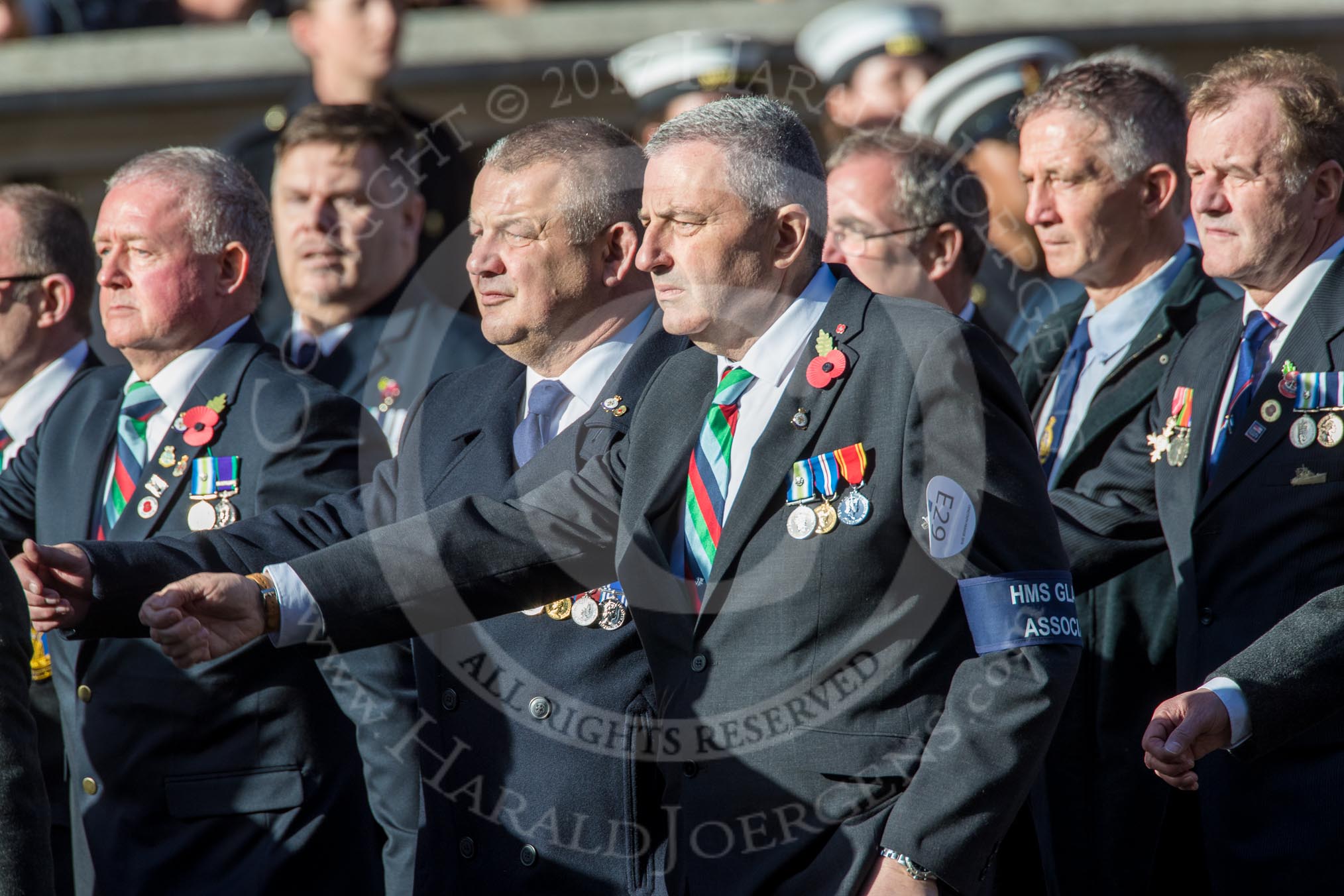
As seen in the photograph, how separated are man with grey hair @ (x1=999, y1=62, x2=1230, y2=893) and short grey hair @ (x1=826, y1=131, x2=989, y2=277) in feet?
1.13

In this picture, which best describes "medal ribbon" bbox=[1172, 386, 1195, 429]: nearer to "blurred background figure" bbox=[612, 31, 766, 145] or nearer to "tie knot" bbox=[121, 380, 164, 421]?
"tie knot" bbox=[121, 380, 164, 421]

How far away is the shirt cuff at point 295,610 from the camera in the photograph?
11.7 feet

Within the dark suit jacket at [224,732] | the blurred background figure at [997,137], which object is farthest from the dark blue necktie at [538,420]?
the blurred background figure at [997,137]

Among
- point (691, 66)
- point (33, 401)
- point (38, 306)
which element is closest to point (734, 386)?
point (33, 401)

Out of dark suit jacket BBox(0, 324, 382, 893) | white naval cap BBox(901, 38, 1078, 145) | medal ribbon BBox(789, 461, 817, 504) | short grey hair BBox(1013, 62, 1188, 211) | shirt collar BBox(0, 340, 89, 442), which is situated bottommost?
dark suit jacket BBox(0, 324, 382, 893)

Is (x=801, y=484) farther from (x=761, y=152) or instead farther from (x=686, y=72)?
(x=686, y=72)

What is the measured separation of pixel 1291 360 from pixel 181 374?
2673 mm

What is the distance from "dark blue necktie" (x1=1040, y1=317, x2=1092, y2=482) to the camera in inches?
183

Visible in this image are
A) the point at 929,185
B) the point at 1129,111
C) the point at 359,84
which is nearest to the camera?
the point at 1129,111

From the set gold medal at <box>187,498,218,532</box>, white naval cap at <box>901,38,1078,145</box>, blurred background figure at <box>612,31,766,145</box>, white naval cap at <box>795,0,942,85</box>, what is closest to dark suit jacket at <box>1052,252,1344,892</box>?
gold medal at <box>187,498,218,532</box>

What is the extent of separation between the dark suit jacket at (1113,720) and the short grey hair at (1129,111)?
65 centimetres

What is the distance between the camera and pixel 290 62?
337 inches

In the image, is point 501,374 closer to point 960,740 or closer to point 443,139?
point 960,740

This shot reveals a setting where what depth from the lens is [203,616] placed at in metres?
3.45
